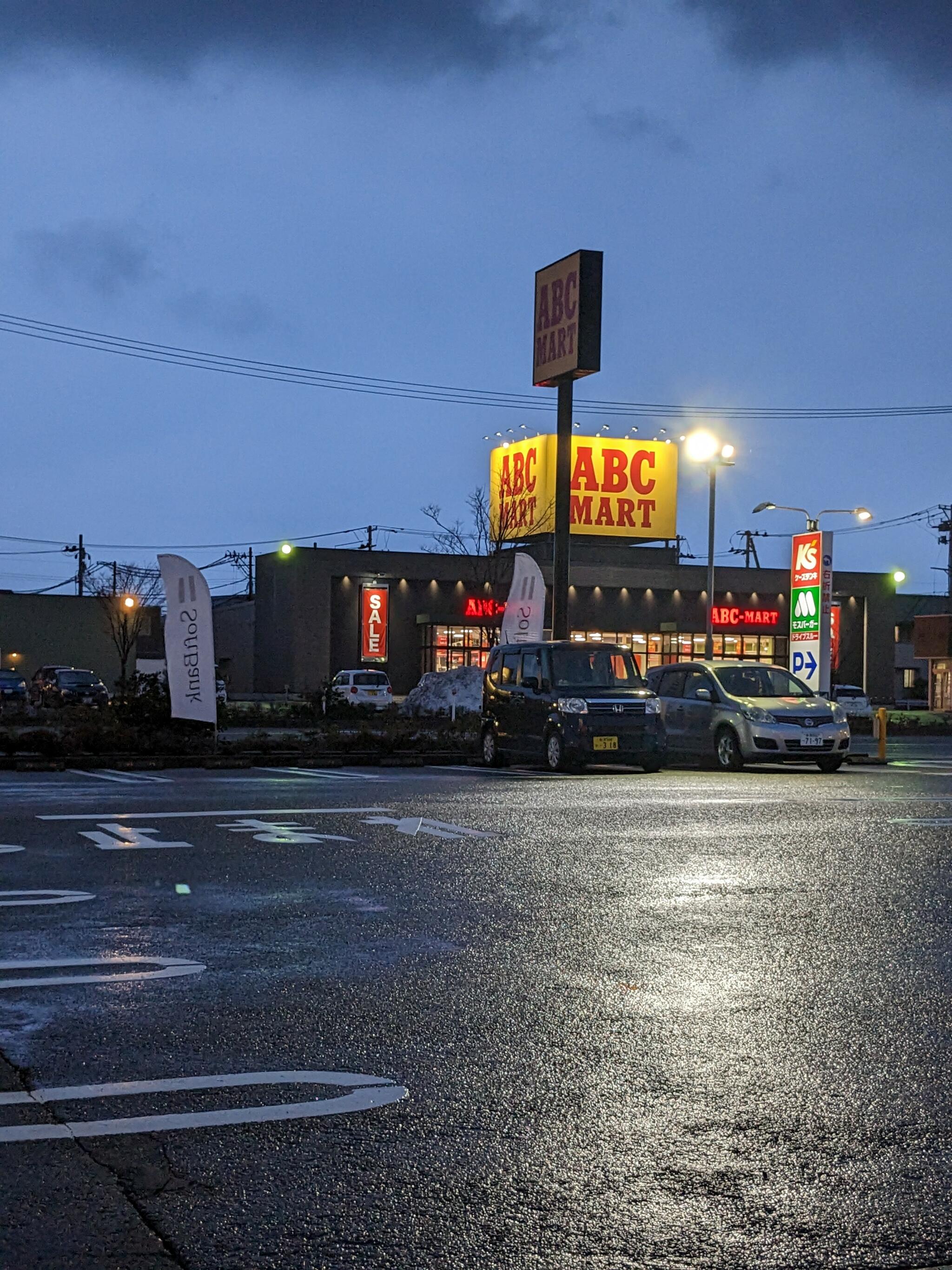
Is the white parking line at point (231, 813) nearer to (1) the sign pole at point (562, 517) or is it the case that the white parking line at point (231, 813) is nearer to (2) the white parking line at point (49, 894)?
(2) the white parking line at point (49, 894)

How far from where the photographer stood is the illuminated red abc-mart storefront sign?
6700 cm

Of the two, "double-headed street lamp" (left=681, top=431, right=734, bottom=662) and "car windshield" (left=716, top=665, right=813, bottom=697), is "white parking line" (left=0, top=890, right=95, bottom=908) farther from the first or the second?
"double-headed street lamp" (left=681, top=431, right=734, bottom=662)

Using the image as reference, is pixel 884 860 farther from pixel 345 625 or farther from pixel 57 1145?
pixel 345 625

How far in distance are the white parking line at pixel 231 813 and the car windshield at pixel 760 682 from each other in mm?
9719

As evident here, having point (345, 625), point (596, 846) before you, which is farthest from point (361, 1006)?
point (345, 625)

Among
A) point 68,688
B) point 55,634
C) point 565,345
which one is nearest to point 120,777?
point 565,345

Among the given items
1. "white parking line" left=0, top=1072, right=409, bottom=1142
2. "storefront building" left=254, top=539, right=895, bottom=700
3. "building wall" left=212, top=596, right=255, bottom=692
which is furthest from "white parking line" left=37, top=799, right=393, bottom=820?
"building wall" left=212, top=596, right=255, bottom=692

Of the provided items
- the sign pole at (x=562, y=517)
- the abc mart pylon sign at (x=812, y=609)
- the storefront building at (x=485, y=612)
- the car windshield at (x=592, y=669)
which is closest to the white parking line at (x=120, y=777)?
the car windshield at (x=592, y=669)

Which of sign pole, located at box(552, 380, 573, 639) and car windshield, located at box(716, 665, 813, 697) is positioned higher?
sign pole, located at box(552, 380, 573, 639)

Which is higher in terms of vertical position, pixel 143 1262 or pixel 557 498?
pixel 557 498

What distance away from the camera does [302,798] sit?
51.6 feet

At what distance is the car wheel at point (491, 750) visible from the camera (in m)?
22.3

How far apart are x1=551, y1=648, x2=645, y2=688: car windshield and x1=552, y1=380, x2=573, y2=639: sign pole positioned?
8.46 m

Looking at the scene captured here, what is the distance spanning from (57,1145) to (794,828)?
972 cm
